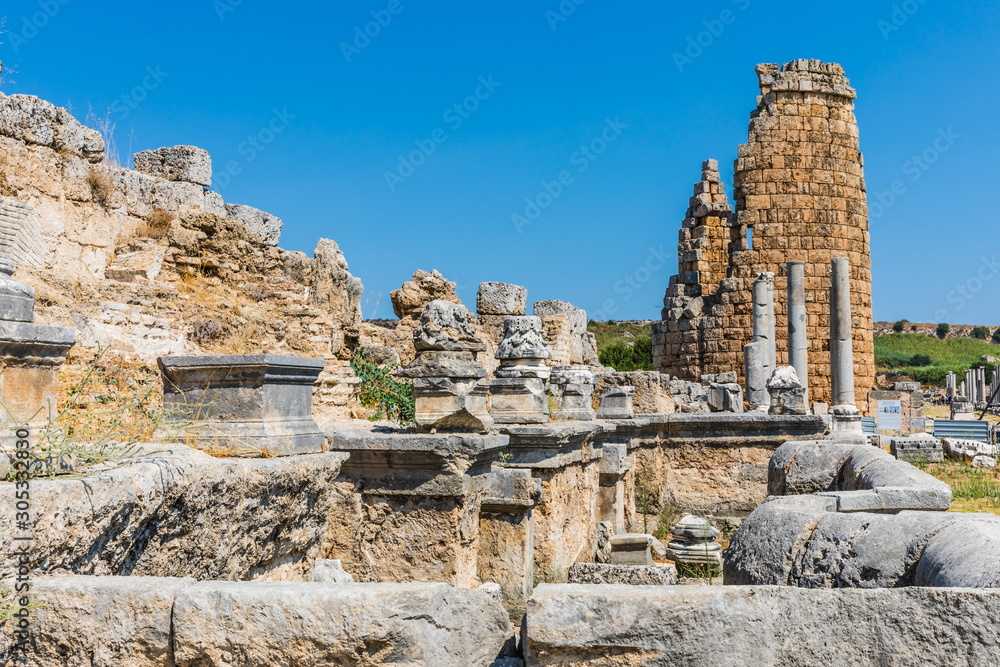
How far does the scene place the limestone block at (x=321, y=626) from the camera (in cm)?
216

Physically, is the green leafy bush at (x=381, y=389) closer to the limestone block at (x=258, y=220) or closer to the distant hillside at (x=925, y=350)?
the limestone block at (x=258, y=220)

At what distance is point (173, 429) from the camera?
3781 mm

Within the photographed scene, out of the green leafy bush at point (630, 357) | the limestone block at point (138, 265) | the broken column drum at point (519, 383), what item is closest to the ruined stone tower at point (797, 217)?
the green leafy bush at point (630, 357)

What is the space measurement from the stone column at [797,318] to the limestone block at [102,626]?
59.6 ft

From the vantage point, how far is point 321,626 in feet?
7.09

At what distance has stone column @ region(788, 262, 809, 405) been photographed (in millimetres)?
18984

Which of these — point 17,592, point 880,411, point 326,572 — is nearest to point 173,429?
point 326,572

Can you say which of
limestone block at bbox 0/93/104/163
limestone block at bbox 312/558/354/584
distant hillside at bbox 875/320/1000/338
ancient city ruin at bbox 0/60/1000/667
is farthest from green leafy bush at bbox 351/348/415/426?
distant hillside at bbox 875/320/1000/338

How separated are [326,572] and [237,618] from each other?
2214 mm

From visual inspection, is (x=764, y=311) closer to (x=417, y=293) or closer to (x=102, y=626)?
(x=417, y=293)

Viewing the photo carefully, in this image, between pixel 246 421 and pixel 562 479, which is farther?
pixel 562 479

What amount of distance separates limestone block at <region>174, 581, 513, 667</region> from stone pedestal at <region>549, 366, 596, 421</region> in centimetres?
610

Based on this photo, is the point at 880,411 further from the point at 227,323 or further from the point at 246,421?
the point at 246,421

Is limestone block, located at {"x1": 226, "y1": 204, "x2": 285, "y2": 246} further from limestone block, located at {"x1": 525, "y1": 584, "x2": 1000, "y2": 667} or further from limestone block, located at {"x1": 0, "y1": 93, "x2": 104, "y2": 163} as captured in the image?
limestone block, located at {"x1": 525, "y1": 584, "x2": 1000, "y2": 667}
